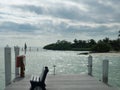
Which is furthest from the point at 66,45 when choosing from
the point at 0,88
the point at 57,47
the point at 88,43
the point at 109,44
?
the point at 0,88

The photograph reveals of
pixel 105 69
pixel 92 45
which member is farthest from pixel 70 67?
pixel 92 45

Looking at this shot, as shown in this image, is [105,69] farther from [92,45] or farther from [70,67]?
[92,45]

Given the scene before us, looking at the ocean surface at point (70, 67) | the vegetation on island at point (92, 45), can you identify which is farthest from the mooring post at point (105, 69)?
the vegetation on island at point (92, 45)

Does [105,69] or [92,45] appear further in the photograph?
[92,45]

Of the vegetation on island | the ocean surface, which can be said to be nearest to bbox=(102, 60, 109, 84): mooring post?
the ocean surface

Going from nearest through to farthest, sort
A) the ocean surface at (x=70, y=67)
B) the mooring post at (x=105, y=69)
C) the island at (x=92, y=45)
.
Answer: the mooring post at (x=105, y=69) → the ocean surface at (x=70, y=67) → the island at (x=92, y=45)

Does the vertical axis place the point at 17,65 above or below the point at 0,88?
above

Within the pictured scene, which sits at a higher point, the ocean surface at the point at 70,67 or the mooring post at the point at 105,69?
the mooring post at the point at 105,69

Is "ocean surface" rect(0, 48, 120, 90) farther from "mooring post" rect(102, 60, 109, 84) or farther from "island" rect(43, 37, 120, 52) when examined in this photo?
"island" rect(43, 37, 120, 52)

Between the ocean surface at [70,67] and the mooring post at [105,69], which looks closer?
the mooring post at [105,69]

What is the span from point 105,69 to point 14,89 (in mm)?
4907

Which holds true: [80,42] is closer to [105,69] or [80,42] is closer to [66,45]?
[66,45]

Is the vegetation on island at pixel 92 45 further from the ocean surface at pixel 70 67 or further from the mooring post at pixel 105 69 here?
the mooring post at pixel 105 69

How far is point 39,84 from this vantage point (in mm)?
9969
